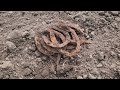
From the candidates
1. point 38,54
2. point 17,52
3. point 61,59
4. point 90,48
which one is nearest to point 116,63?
point 90,48

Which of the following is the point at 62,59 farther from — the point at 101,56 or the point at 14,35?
the point at 14,35

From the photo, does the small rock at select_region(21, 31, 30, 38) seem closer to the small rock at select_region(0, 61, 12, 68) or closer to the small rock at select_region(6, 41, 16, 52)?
the small rock at select_region(6, 41, 16, 52)

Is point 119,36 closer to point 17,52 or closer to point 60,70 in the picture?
point 60,70

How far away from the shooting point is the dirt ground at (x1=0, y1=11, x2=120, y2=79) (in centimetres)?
408

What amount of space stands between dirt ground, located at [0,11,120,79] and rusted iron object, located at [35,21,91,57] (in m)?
0.10

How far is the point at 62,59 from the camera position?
14.0 feet

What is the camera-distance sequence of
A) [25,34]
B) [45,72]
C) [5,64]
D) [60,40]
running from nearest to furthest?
[45,72]
[5,64]
[60,40]
[25,34]

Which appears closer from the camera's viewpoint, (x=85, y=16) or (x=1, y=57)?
(x=1, y=57)

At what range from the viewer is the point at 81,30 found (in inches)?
186

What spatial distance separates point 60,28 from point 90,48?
603mm

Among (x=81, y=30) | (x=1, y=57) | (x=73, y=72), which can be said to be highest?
(x=81, y=30)

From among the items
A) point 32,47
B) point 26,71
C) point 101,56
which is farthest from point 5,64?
point 101,56

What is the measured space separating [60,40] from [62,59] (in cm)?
38

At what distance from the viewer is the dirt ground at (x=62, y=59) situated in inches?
161
